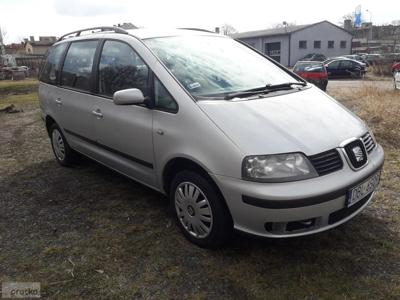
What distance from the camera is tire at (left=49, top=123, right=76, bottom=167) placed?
508 centimetres

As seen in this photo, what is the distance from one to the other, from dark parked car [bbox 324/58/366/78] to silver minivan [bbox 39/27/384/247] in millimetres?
23349

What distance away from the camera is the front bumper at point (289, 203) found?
246cm

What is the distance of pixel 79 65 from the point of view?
4.38m

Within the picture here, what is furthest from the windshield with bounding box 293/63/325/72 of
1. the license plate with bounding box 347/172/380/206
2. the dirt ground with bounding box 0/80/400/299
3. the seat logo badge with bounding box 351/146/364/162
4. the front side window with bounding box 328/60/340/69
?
the seat logo badge with bounding box 351/146/364/162

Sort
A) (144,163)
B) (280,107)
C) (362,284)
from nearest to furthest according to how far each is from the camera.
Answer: (362,284), (280,107), (144,163)

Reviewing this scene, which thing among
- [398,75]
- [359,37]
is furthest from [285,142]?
[359,37]

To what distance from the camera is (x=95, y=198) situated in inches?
166

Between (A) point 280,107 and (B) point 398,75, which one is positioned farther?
(B) point 398,75

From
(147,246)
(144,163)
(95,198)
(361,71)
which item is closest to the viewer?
(147,246)

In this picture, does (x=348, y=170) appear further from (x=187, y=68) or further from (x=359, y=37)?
(x=359, y=37)

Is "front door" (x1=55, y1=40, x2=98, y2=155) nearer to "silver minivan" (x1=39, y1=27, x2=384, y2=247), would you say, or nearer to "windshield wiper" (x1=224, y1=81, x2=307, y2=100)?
"silver minivan" (x1=39, y1=27, x2=384, y2=247)

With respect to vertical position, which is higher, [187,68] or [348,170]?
[187,68]

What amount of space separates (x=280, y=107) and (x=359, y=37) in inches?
2701

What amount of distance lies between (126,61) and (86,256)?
1.80 meters
